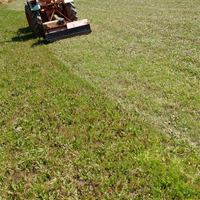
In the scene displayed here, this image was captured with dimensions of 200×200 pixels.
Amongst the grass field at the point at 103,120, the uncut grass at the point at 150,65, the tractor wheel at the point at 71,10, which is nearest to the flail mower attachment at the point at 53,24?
the tractor wheel at the point at 71,10

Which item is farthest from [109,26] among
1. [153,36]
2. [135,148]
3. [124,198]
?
[124,198]

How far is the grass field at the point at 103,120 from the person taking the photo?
3189 mm

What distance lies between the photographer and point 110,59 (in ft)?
23.8

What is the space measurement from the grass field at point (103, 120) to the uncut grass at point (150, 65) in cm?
3

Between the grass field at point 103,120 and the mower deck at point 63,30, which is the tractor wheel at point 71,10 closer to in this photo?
the mower deck at point 63,30

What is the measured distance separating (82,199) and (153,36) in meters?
8.00

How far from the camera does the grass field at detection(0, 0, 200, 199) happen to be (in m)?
3.19

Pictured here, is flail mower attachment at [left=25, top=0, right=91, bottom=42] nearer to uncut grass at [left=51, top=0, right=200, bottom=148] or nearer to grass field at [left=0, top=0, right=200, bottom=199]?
uncut grass at [left=51, top=0, right=200, bottom=148]

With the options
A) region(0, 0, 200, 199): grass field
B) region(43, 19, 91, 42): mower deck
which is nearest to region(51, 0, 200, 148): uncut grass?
region(0, 0, 200, 199): grass field

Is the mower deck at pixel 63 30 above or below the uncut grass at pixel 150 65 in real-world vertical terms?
above

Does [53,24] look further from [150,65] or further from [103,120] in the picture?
[103,120]

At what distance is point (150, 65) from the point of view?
256 inches

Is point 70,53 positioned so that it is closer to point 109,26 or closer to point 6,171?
point 109,26

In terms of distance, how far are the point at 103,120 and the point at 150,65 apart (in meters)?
3.06
